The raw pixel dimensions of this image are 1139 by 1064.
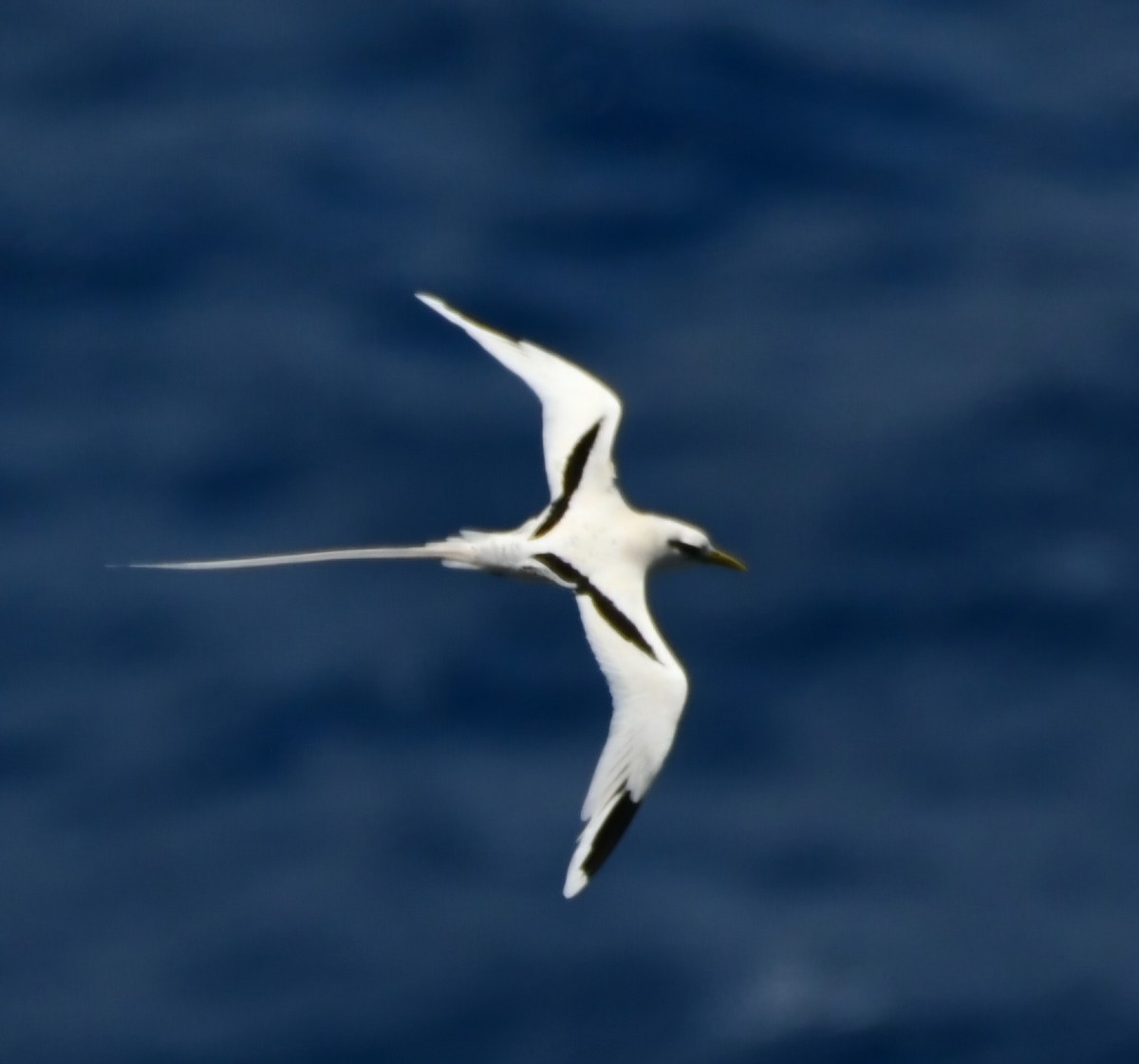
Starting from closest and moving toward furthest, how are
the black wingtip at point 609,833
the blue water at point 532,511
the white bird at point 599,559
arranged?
the black wingtip at point 609,833 < the white bird at point 599,559 < the blue water at point 532,511

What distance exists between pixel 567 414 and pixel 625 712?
4.55 meters

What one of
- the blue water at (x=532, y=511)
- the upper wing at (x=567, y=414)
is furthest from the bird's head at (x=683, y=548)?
the blue water at (x=532, y=511)

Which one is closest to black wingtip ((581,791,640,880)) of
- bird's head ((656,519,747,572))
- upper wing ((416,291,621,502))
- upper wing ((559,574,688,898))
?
upper wing ((559,574,688,898))

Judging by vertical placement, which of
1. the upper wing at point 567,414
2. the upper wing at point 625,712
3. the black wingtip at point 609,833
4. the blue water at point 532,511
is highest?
the upper wing at point 567,414

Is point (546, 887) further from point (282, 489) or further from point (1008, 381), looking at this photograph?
point (1008, 381)

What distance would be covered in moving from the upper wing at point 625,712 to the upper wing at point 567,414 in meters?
1.61

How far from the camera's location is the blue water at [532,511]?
3478 centimetres

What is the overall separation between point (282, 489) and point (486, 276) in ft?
15.0

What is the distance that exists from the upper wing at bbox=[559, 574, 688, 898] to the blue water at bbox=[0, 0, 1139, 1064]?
9289 millimetres

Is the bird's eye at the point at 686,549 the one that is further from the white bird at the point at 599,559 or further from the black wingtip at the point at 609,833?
the black wingtip at the point at 609,833

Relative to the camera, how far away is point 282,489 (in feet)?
120

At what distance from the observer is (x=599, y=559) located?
26.4 meters

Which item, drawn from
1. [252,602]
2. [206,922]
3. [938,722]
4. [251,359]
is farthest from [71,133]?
[938,722]

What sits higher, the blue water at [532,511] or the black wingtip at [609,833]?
the black wingtip at [609,833]
